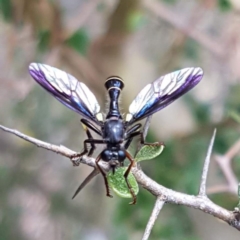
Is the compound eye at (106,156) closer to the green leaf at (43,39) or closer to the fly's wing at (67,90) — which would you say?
the fly's wing at (67,90)

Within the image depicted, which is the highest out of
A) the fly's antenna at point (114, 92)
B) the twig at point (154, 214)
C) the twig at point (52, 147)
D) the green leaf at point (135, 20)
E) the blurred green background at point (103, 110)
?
the twig at point (154, 214)

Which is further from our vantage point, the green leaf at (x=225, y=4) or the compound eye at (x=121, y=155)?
the green leaf at (x=225, y=4)

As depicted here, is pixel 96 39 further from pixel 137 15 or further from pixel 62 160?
pixel 62 160

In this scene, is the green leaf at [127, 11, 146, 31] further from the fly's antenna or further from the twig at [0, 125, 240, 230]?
the twig at [0, 125, 240, 230]

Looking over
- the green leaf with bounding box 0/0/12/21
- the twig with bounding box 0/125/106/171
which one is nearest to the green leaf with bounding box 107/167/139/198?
the twig with bounding box 0/125/106/171

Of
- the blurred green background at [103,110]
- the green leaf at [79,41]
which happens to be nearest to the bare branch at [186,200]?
the blurred green background at [103,110]

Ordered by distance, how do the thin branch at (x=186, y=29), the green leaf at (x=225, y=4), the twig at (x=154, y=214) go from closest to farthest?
the twig at (x=154, y=214), the green leaf at (x=225, y=4), the thin branch at (x=186, y=29)

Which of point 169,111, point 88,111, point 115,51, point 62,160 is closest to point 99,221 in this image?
point 62,160

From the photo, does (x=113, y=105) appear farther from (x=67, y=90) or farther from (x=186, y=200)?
(x=186, y=200)
